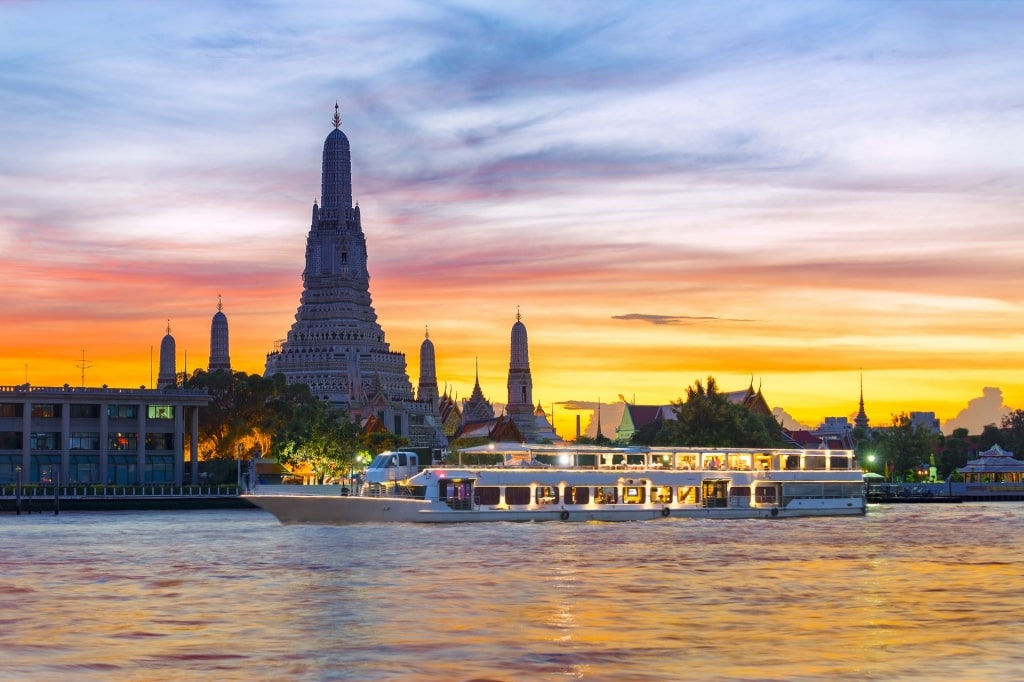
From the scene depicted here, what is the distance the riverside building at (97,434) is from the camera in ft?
497

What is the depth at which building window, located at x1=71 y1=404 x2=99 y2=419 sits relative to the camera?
15575cm

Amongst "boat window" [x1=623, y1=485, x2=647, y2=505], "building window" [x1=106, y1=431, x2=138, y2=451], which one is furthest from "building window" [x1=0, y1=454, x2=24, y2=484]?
"boat window" [x1=623, y1=485, x2=647, y2=505]

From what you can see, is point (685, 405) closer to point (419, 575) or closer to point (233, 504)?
point (233, 504)

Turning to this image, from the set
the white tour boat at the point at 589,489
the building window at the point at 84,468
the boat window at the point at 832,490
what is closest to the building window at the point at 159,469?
the building window at the point at 84,468

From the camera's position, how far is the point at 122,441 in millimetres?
158750

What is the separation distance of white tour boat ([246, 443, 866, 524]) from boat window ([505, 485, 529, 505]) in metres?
0.07

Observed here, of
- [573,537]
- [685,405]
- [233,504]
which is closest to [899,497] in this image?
[685,405]

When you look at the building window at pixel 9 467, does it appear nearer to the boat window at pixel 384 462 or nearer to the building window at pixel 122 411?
the building window at pixel 122 411

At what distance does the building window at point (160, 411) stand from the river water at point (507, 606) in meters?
72.1

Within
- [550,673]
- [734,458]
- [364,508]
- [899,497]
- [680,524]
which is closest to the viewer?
[550,673]

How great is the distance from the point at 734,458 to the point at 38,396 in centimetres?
7735

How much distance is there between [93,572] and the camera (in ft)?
208

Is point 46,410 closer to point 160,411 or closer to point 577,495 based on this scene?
point 160,411

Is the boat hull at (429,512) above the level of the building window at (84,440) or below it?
below
